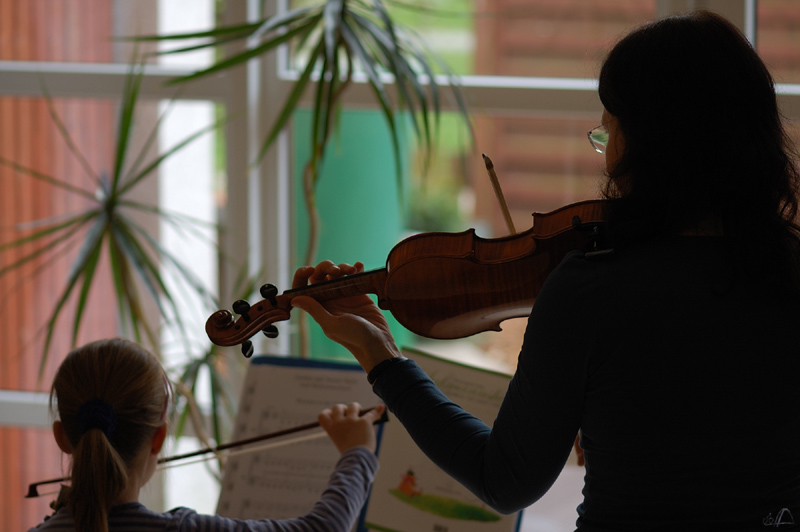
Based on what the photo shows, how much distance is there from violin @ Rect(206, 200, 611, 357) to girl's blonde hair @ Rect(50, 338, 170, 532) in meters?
0.23

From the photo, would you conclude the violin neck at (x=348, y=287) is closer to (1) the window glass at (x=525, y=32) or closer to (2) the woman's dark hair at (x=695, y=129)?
(2) the woman's dark hair at (x=695, y=129)

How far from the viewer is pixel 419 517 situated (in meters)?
1.56

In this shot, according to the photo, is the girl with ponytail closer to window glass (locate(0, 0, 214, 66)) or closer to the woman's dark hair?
the woman's dark hair

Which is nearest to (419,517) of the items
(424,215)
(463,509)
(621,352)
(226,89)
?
(463,509)

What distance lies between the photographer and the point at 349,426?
4.91 feet

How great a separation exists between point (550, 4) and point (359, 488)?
5.56 ft

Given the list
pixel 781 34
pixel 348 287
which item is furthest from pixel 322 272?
pixel 781 34

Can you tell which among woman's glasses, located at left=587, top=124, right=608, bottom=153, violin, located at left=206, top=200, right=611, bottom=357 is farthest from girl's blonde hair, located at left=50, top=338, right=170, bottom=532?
Answer: woman's glasses, located at left=587, top=124, right=608, bottom=153

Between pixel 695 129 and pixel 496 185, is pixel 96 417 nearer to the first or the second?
pixel 496 185

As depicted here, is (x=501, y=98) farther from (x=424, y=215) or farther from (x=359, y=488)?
(x=359, y=488)

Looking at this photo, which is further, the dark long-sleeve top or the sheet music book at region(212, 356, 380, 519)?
the sheet music book at region(212, 356, 380, 519)

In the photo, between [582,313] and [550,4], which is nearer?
[582,313]

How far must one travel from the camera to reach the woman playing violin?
837mm

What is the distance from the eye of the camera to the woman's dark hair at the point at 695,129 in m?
0.86
